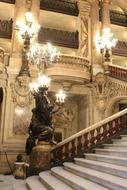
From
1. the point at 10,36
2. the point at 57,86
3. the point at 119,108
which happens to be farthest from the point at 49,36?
the point at 119,108

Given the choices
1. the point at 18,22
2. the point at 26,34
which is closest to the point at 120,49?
the point at 18,22

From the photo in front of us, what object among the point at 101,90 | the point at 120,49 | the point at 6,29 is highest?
the point at 6,29

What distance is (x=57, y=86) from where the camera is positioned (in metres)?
12.1

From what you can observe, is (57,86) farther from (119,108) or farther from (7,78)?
(119,108)

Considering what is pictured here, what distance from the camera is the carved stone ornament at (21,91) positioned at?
10992mm

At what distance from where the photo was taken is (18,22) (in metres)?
11.9

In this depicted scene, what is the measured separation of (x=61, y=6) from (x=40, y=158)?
953 centimetres

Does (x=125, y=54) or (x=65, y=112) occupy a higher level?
(x=125, y=54)

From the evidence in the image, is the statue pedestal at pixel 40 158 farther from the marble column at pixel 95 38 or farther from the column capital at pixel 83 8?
the column capital at pixel 83 8

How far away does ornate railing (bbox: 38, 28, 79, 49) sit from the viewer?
44.3 ft

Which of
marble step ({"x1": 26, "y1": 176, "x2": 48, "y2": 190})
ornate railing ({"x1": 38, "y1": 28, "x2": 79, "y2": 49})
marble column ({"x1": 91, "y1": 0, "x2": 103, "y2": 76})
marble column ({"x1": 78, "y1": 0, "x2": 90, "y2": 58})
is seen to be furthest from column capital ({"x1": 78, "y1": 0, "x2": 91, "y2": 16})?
marble step ({"x1": 26, "y1": 176, "x2": 48, "y2": 190})

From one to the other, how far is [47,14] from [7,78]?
568cm

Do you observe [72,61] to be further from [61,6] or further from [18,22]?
[61,6]

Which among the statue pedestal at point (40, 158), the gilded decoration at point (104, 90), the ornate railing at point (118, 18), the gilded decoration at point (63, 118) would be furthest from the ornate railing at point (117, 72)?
the statue pedestal at point (40, 158)
